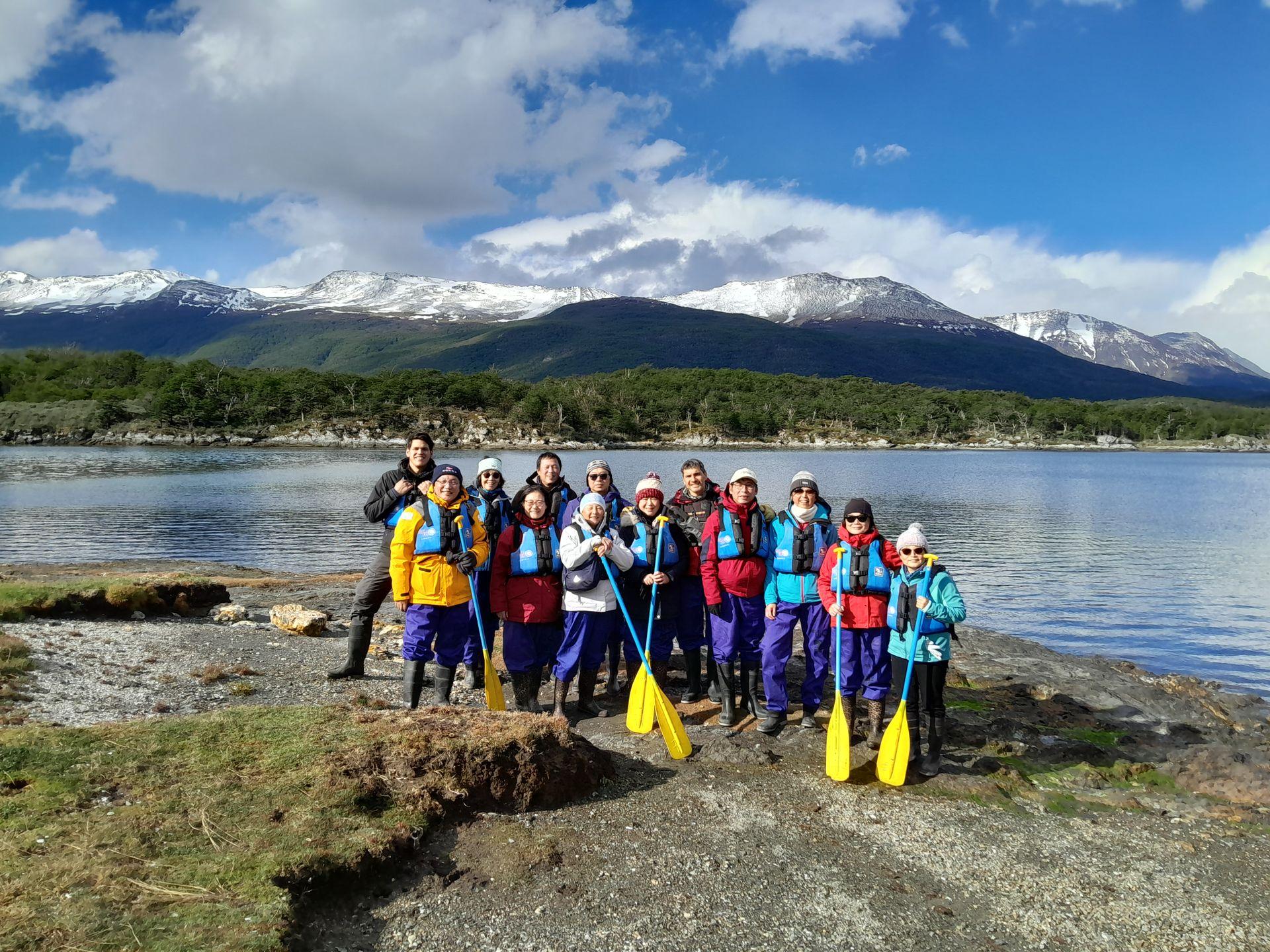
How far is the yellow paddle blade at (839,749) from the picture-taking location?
7.30 m

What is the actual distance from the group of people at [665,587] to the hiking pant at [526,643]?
17 mm

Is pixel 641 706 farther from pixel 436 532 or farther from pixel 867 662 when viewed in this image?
pixel 436 532

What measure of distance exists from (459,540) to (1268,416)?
232077mm

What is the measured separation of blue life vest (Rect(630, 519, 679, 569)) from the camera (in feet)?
28.8

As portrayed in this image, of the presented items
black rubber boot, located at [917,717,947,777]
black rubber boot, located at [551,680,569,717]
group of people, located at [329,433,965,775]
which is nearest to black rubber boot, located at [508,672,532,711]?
group of people, located at [329,433,965,775]

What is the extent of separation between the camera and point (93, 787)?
204 inches

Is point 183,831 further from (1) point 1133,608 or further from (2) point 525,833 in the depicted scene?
(1) point 1133,608

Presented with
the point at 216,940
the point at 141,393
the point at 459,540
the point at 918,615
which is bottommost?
the point at 216,940

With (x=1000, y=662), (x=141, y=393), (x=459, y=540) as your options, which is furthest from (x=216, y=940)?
(x=141, y=393)

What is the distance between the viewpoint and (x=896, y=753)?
7188 mm

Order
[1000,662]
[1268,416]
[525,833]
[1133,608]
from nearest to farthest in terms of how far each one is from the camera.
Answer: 1. [525,833]
2. [1000,662]
3. [1133,608]
4. [1268,416]

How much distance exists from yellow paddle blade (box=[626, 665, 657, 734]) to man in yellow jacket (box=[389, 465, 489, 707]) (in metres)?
1.92

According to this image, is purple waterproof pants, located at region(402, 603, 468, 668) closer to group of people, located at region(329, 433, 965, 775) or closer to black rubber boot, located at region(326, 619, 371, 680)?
group of people, located at region(329, 433, 965, 775)

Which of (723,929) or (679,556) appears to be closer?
(723,929)
